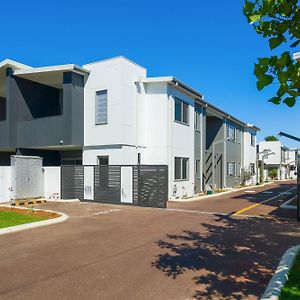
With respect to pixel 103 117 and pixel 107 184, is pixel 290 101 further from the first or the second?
pixel 103 117

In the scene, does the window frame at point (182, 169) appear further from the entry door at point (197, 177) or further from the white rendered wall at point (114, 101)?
the white rendered wall at point (114, 101)

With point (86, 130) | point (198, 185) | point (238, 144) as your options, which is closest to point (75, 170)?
point (86, 130)

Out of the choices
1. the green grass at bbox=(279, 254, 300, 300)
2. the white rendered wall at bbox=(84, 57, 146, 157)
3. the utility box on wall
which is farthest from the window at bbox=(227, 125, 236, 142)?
the green grass at bbox=(279, 254, 300, 300)

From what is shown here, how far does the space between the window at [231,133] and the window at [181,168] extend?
40.3ft

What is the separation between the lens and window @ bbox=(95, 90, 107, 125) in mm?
20609

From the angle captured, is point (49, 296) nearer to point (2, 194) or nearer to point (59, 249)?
point (59, 249)

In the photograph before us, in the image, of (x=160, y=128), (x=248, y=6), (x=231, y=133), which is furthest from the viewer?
(x=231, y=133)

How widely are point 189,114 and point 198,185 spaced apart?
5913 mm

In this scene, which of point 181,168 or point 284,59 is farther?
point 181,168

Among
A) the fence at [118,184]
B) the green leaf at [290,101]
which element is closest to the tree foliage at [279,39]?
the green leaf at [290,101]

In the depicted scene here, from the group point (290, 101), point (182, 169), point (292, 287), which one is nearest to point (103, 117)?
point (182, 169)

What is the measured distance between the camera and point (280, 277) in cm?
629

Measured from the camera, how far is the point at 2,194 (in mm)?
19375

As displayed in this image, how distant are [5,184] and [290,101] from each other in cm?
1850
